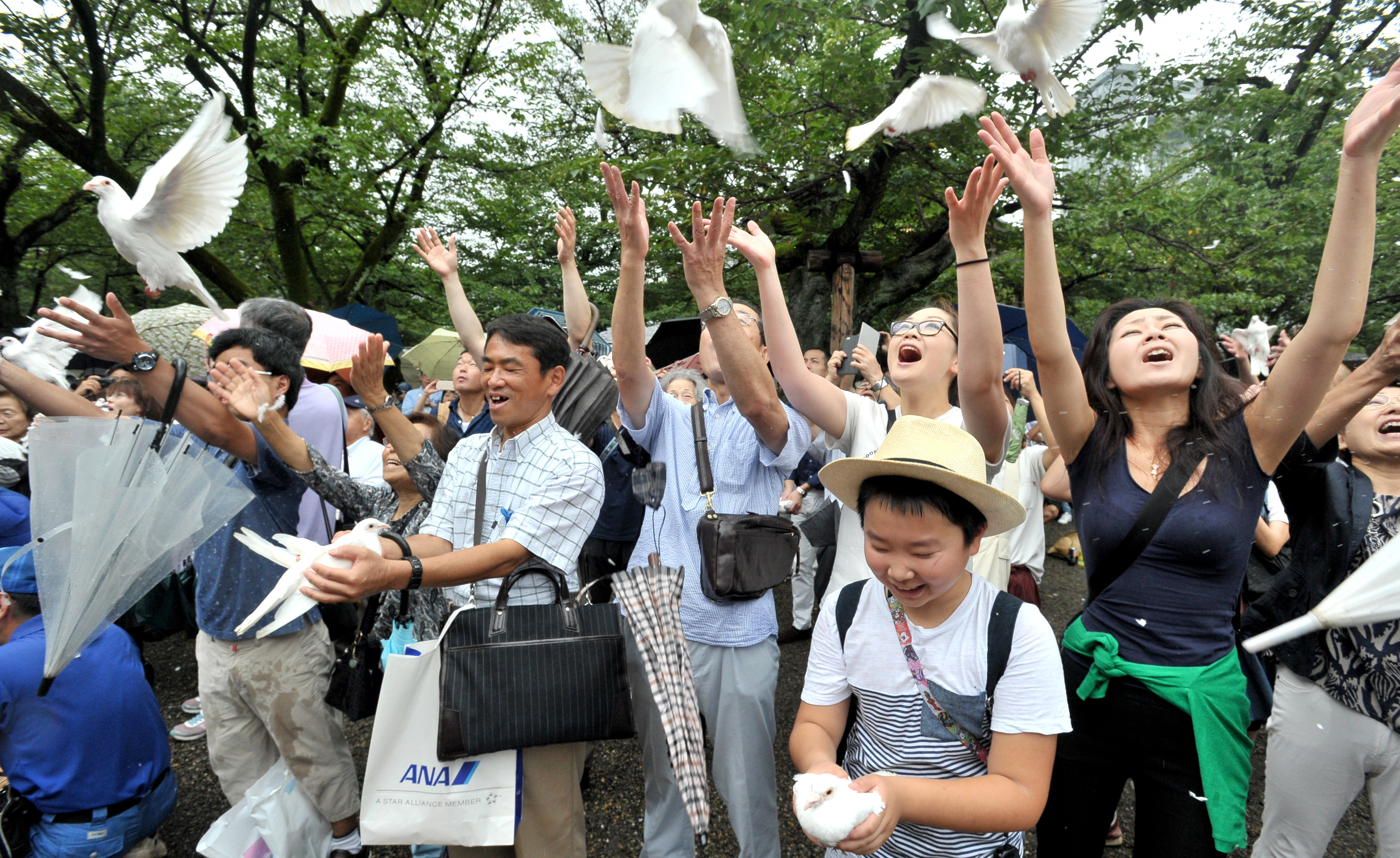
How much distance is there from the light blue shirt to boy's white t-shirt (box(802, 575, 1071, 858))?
0.60m

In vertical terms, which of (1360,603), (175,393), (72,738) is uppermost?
(175,393)

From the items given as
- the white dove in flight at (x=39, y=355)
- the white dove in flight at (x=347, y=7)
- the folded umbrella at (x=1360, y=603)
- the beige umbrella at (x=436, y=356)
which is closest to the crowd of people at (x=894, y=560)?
the folded umbrella at (x=1360, y=603)

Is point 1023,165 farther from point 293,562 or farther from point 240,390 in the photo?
point 240,390

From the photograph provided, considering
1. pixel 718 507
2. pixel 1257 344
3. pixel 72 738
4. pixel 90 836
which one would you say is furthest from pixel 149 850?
pixel 1257 344

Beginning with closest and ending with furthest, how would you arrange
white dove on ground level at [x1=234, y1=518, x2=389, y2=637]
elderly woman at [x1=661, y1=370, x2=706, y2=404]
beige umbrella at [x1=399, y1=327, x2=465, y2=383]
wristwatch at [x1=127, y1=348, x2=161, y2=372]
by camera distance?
white dove on ground level at [x1=234, y1=518, x2=389, y2=637], wristwatch at [x1=127, y1=348, x2=161, y2=372], elderly woman at [x1=661, y1=370, x2=706, y2=404], beige umbrella at [x1=399, y1=327, x2=465, y2=383]

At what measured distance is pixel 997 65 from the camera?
2203 mm

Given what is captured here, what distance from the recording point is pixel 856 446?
2361 mm

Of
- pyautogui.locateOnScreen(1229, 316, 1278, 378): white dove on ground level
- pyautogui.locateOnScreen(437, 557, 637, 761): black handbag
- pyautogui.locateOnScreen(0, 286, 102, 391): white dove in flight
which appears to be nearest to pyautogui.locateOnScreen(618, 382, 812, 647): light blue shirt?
pyautogui.locateOnScreen(437, 557, 637, 761): black handbag

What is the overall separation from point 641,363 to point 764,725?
119 centimetres

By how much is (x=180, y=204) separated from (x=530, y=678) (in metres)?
1.93

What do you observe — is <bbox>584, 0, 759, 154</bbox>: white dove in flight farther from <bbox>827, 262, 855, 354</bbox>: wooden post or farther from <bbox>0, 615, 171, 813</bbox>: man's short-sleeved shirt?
<bbox>827, 262, 855, 354</bbox>: wooden post

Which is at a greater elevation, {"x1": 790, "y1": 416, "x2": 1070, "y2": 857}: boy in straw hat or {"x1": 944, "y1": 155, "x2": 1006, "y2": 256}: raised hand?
{"x1": 944, "y1": 155, "x2": 1006, "y2": 256}: raised hand

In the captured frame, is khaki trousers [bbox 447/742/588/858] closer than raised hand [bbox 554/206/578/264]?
Yes

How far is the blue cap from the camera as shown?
7.61 feet
